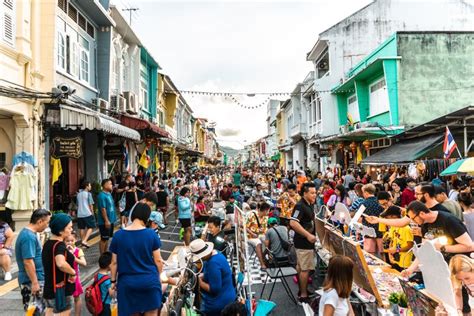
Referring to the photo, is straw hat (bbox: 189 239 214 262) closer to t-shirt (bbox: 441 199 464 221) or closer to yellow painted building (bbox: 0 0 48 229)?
t-shirt (bbox: 441 199 464 221)

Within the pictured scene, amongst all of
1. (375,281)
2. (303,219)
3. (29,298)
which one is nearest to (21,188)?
(29,298)

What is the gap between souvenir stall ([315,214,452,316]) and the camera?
3.13m

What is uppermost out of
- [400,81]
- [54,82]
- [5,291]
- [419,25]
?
[419,25]

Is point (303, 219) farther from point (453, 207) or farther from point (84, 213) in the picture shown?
point (84, 213)

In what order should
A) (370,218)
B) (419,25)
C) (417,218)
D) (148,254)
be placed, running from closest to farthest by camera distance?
(148,254), (417,218), (370,218), (419,25)

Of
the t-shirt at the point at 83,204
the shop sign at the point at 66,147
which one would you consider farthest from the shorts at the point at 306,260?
the shop sign at the point at 66,147

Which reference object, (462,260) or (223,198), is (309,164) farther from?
(462,260)

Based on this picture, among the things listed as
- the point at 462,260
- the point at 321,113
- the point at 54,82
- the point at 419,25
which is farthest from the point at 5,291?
the point at 419,25

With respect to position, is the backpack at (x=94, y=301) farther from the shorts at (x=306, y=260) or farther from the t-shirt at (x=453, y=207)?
the t-shirt at (x=453, y=207)

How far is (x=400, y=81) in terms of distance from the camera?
17078mm

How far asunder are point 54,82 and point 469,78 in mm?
17680

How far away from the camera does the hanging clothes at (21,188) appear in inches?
343

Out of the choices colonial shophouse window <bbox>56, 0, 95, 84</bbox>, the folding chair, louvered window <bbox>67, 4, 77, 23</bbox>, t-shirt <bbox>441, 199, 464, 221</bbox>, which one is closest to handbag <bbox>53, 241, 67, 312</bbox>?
the folding chair

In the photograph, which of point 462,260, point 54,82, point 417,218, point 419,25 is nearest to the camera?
point 462,260
